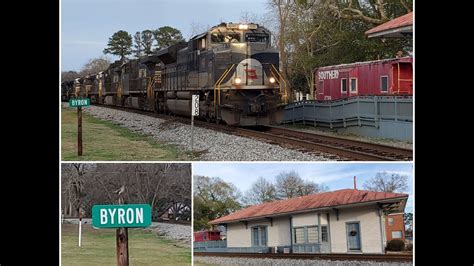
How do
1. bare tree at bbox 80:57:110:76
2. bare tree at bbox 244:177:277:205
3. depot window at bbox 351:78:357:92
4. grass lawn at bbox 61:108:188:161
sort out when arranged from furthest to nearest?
1. depot window at bbox 351:78:357:92
2. bare tree at bbox 80:57:110:76
3. grass lawn at bbox 61:108:188:161
4. bare tree at bbox 244:177:277:205

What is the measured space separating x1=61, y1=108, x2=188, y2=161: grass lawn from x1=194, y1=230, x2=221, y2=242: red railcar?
734mm

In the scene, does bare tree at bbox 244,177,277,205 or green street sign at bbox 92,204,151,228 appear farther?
bare tree at bbox 244,177,277,205

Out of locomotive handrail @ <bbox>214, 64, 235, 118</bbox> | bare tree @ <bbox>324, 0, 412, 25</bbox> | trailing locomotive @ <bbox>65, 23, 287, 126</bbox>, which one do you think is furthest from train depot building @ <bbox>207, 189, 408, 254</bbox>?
locomotive handrail @ <bbox>214, 64, 235, 118</bbox>

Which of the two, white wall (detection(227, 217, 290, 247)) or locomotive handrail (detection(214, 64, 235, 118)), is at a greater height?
locomotive handrail (detection(214, 64, 235, 118))

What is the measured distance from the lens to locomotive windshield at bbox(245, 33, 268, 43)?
7.65 meters

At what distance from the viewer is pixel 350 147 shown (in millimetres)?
6176

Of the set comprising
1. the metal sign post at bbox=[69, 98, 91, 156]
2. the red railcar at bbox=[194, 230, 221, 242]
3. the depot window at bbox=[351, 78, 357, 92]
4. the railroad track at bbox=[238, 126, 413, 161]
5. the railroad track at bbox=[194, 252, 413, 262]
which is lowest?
the railroad track at bbox=[194, 252, 413, 262]

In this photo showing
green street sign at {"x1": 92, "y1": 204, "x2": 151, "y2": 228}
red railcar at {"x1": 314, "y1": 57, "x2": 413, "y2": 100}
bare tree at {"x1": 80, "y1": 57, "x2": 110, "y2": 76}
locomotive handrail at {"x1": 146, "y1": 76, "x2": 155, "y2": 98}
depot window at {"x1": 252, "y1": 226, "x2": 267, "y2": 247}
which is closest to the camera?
green street sign at {"x1": 92, "y1": 204, "x2": 151, "y2": 228}

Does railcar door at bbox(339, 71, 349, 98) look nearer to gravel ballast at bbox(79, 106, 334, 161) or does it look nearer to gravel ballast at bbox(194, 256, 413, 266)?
gravel ballast at bbox(79, 106, 334, 161)

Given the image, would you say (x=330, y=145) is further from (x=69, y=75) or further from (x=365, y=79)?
(x=69, y=75)

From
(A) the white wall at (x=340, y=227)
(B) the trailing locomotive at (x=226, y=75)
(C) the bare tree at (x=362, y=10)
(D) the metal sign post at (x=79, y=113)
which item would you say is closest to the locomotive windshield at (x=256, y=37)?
(B) the trailing locomotive at (x=226, y=75)

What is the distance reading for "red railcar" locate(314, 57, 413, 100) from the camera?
689 centimetres
